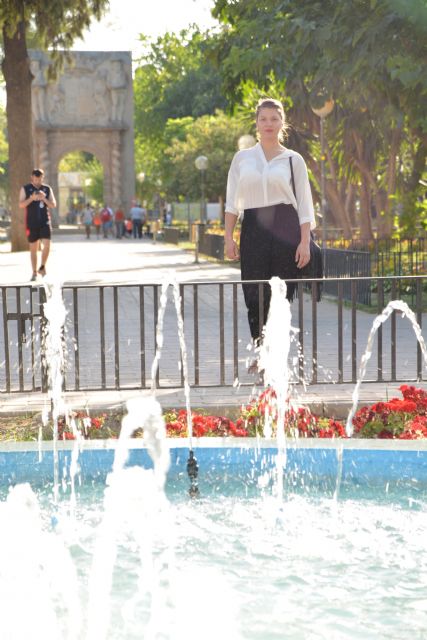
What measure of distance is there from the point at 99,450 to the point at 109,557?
1.40 metres

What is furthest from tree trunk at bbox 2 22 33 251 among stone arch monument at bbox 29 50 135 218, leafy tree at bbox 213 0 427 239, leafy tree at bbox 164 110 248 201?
stone arch monument at bbox 29 50 135 218

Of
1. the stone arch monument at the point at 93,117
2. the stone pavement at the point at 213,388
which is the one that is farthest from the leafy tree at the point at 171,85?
the stone pavement at the point at 213,388

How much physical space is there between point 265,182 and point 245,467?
8.42 feet

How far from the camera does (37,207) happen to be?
18109 millimetres

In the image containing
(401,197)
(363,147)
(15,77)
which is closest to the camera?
(401,197)

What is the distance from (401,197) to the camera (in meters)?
21.5

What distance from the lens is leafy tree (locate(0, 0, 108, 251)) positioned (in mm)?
26438

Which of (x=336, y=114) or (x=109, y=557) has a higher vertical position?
(x=336, y=114)

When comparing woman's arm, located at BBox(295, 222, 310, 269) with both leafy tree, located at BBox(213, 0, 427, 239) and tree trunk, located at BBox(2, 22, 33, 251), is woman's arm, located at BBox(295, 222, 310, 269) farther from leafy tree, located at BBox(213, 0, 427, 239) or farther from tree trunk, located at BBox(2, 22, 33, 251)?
tree trunk, located at BBox(2, 22, 33, 251)

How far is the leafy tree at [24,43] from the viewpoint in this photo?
2644cm

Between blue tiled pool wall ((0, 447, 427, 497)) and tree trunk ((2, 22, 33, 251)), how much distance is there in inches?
915

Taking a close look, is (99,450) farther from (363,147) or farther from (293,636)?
(363,147)

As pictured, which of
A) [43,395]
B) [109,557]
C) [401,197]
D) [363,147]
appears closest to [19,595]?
[109,557]

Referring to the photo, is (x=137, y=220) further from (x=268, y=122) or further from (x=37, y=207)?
(x=268, y=122)
